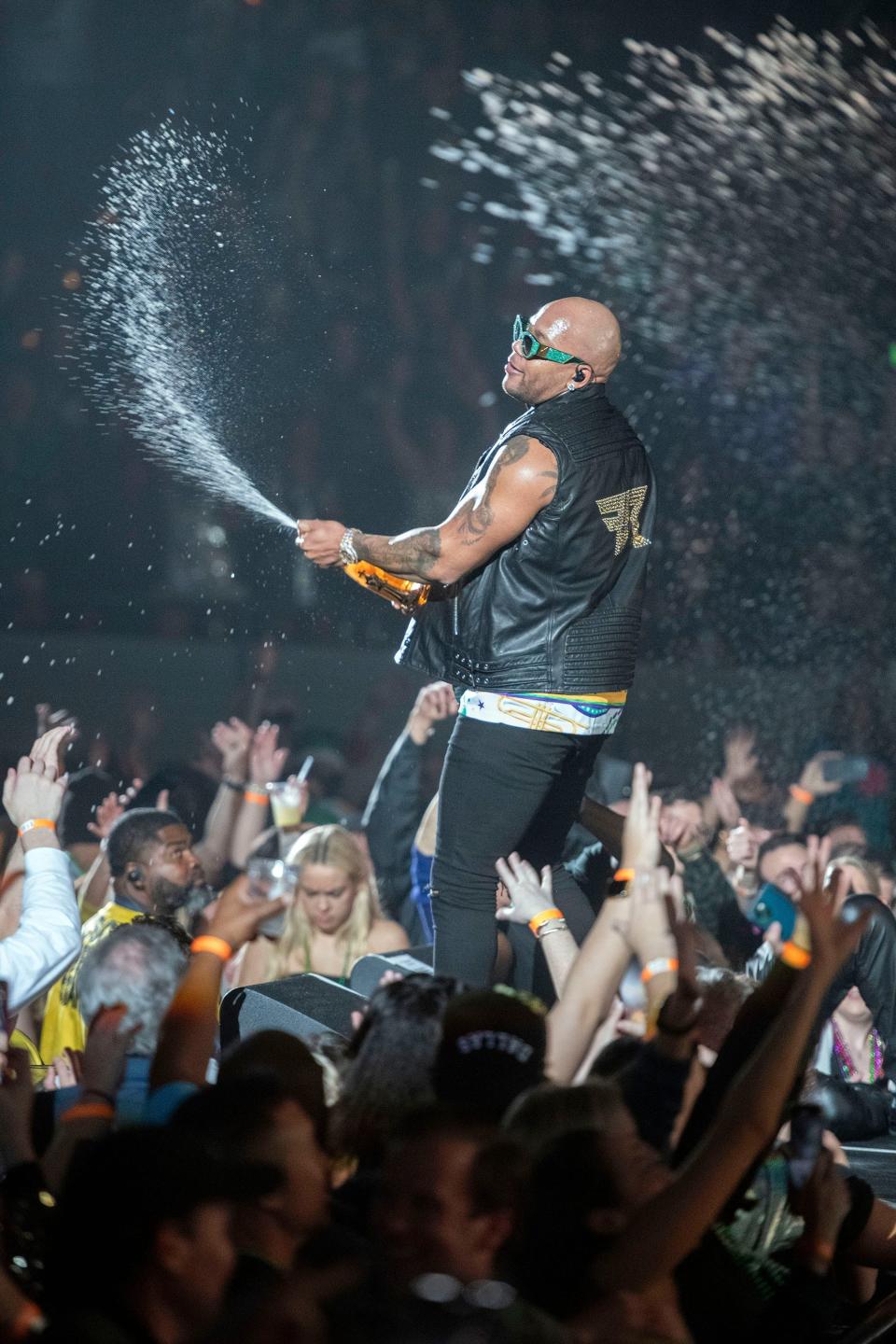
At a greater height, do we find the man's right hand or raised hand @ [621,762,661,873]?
raised hand @ [621,762,661,873]

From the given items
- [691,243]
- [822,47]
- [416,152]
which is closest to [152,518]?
[416,152]

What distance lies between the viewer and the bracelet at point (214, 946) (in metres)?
2.31

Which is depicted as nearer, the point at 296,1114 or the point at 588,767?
the point at 296,1114

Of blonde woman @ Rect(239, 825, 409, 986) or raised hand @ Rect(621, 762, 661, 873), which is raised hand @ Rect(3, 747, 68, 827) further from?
blonde woman @ Rect(239, 825, 409, 986)

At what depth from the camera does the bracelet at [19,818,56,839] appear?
3.03 m

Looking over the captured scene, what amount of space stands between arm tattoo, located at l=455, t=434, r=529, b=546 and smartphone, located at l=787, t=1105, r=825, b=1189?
60.8 inches

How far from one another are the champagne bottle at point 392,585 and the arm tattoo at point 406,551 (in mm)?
78

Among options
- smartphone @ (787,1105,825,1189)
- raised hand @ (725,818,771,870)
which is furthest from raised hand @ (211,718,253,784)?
smartphone @ (787,1105,825,1189)

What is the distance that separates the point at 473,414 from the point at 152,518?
8.01ft

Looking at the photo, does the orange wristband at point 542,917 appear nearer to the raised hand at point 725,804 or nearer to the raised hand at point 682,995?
the raised hand at point 682,995

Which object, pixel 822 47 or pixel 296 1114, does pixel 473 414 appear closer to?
pixel 822 47

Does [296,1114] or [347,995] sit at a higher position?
[296,1114]

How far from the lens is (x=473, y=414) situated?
33.8 feet

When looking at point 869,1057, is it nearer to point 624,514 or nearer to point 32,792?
point 624,514
